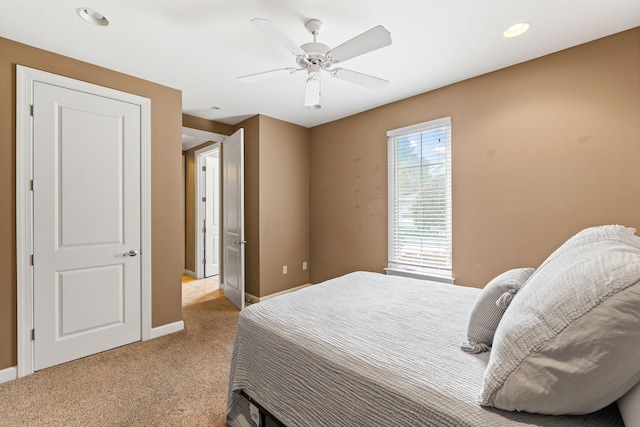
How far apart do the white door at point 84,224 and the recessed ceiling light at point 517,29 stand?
10.5ft

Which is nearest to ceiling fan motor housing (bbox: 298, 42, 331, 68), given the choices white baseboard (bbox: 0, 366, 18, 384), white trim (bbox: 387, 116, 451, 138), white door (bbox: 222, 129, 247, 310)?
white trim (bbox: 387, 116, 451, 138)

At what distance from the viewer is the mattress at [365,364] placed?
93 centimetres

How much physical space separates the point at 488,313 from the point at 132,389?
2383mm

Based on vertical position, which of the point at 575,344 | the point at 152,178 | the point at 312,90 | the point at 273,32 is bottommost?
the point at 575,344

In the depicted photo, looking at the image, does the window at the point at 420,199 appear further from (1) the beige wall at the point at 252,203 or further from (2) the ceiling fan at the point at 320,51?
(1) the beige wall at the point at 252,203

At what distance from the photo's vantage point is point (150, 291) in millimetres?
2844

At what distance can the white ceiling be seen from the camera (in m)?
1.86

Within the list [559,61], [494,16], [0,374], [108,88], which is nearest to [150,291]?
[0,374]

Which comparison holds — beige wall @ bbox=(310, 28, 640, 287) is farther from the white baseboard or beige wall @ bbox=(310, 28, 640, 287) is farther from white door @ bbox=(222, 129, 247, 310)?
the white baseboard

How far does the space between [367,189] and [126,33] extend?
280 centimetres

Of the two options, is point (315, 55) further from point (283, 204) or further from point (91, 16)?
point (283, 204)

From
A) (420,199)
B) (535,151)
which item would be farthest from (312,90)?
(535,151)

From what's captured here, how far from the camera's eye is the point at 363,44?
1.74m

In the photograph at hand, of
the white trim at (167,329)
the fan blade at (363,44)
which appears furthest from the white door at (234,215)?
the fan blade at (363,44)
